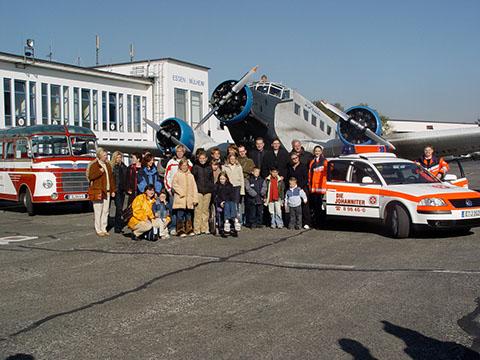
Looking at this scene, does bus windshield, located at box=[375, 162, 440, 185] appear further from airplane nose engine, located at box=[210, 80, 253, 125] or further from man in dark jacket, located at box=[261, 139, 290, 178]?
airplane nose engine, located at box=[210, 80, 253, 125]

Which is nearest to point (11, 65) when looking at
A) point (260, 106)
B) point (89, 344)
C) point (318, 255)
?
point (260, 106)

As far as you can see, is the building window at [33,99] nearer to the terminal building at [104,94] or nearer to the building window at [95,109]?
the terminal building at [104,94]

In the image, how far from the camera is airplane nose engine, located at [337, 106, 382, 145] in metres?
18.1

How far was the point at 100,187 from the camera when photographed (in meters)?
12.6

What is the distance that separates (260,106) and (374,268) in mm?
10057

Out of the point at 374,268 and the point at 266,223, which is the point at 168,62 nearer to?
the point at 266,223

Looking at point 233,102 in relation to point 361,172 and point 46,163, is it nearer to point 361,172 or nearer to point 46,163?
point 361,172

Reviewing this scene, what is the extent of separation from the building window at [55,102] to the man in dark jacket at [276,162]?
23.6 meters

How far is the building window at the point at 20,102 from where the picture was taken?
31.2 metres

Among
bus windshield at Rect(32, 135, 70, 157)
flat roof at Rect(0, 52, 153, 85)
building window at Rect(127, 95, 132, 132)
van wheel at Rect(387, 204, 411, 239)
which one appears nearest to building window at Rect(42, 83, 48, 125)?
flat roof at Rect(0, 52, 153, 85)

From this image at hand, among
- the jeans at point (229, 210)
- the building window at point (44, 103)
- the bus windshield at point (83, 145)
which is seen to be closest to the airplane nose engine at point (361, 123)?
the jeans at point (229, 210)

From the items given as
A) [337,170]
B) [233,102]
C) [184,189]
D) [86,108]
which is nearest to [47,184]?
[233,102]

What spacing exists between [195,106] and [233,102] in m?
27.1

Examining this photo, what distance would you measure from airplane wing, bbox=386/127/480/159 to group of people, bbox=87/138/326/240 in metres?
6.52
